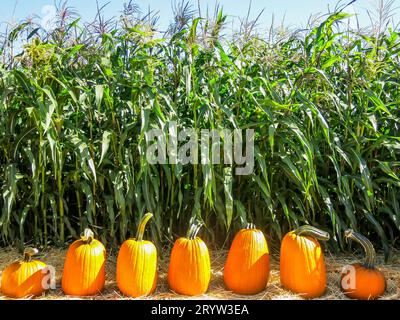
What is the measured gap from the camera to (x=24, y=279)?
1970 millimetres

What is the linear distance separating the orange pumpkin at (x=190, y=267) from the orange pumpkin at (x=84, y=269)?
1.07 feet

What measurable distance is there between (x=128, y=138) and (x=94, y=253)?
0.66 m

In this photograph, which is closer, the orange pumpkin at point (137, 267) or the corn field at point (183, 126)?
the orange pumpkin at point (137, 267)

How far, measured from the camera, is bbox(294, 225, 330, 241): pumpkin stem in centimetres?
199

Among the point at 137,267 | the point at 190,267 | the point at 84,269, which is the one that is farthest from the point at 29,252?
the point at 190,267

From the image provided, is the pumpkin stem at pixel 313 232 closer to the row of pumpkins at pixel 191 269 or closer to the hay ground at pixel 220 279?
the row of pumpkins at pixel 191 269

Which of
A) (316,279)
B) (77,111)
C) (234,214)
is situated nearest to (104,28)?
(77,111)

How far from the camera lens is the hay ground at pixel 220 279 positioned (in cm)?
201

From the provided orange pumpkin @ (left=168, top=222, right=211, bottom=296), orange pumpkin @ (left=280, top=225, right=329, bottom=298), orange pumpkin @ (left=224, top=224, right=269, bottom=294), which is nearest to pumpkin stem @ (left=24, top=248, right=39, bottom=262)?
orange pumpkin @ (left=168, top=222, right=211, bottom=296)

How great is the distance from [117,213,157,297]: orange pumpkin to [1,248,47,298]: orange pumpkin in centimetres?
35

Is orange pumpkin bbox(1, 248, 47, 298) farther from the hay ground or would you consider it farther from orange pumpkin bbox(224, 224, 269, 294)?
orange pumpkin bbox(224, 224, 269, 294)

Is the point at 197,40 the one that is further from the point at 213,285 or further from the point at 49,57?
the point at 213,285

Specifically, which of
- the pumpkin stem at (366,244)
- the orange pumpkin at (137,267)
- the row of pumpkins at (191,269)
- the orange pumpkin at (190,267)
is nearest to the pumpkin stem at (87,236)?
the row of pumpkins at (191,269)

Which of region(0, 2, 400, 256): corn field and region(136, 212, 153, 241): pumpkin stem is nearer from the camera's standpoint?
region(136, 212, 153, 241): pumpkin stem
